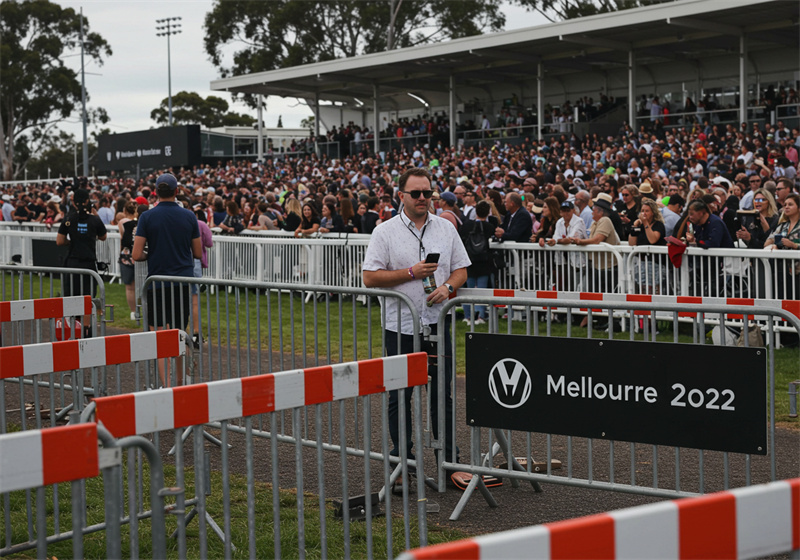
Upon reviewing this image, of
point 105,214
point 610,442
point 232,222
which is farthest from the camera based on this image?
point 105,214

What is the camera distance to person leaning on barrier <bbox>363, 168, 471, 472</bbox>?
6.33 meters

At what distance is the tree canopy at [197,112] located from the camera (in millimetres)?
90188

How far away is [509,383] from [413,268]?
102cm

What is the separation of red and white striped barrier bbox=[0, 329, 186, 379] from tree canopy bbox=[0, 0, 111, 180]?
68.4 metres

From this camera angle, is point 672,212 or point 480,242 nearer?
point 480,242

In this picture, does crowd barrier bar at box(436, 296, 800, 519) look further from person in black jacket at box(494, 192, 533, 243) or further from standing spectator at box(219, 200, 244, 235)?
standing spectator at box(219, 200, 244, 235)

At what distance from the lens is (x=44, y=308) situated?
24.1 ft

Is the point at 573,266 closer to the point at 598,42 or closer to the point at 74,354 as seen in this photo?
the point at 74,354

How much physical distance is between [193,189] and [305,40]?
30588 mm

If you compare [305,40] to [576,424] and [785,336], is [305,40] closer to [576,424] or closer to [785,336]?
[785,336]

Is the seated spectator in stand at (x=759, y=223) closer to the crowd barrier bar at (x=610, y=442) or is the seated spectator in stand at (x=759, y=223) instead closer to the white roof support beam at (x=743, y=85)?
the crowd barrier bar at (x=610, y=442)

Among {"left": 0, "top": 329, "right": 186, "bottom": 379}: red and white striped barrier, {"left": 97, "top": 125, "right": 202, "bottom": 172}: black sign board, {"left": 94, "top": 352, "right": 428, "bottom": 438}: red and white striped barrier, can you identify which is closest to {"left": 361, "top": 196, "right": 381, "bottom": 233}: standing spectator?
{"left": 0, "top": 329, "right": 186, "bottom": 379}: red and white striped barrier

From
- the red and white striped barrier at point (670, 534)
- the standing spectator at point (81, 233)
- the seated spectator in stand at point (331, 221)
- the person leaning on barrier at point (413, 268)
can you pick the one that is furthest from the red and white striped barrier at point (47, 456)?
the seated spectator in stand at point (331, 221)

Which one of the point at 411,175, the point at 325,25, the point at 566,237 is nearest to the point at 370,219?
the point at 566,237
